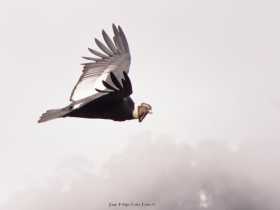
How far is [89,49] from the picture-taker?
32.8 meters

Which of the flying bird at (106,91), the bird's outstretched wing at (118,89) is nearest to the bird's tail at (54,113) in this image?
the flying bird at (106,91)

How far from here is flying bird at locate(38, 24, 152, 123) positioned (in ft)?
83.5

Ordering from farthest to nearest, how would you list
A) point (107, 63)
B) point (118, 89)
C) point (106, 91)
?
point (107, 63) < point (106, 91) < point (118, 89)

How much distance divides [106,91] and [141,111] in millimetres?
2408

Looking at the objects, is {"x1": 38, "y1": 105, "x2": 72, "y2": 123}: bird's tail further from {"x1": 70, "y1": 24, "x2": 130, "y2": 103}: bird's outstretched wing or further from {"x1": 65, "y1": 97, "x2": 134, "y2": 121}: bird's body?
{"x1": 70, "y1": 24, "x2": 130, "y2": 103}: bird's outstretched wing

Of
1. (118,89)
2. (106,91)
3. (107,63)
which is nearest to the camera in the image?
(118,89)

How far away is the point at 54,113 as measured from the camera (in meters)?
26.6

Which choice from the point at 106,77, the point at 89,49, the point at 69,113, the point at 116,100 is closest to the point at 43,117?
the point at 69,113

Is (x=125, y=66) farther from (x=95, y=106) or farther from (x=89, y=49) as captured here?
(x=95, y=106)

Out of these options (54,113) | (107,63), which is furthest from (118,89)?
(107,63)

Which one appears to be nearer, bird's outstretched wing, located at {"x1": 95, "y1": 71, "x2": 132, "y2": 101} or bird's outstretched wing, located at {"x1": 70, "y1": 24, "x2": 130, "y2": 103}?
bird's outstretched wing, located at {"x1": 95, "y1": 71, "x2": 132, "y2": 101}

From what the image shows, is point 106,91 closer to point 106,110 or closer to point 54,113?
point 106,110

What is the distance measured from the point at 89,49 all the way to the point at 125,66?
2573 mm

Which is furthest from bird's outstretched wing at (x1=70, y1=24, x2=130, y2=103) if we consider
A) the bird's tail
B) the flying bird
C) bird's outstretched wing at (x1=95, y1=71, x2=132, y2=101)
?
bird's outstretched wing at (x1=95, y1=71, x2=132, y2=101)
